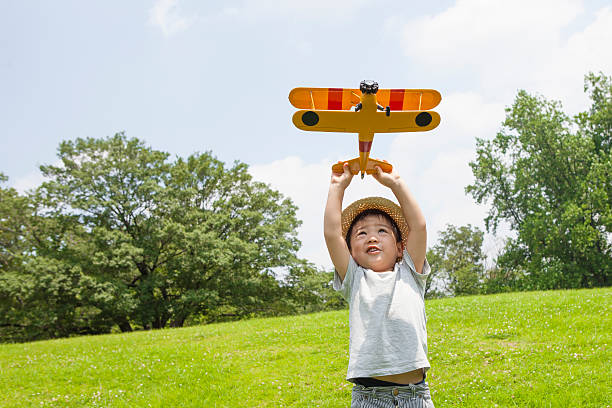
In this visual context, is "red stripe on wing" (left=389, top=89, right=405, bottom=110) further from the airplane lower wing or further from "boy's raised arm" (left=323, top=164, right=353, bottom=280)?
"boy's raised arm" (left=323, top=164, right=353, bottom=280)

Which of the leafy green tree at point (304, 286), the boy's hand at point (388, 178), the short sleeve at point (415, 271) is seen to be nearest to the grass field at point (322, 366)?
the short sleeve at point (415, 271)

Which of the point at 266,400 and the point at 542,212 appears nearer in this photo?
the point at 266,400

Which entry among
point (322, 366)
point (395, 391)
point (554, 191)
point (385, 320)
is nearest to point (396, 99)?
point (385, 320)

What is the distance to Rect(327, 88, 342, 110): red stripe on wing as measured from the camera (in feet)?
8.58

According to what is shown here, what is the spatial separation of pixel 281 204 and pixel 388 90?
28.5 metres

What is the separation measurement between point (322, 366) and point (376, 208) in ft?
18.1

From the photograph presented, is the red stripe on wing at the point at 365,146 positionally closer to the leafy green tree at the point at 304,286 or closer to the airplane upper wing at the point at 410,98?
the airplane upper wing at the point at 410,98

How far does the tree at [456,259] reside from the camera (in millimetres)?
40031

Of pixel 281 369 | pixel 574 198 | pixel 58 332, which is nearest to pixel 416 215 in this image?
pixel 281 369

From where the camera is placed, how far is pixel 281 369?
793cm

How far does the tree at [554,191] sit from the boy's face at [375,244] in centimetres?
2797

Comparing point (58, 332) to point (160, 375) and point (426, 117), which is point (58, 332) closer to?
point (160, 375)

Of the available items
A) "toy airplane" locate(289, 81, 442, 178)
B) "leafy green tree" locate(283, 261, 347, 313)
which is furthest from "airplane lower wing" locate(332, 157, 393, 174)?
"leafy green tree" locate(283, 261, 347, 313)

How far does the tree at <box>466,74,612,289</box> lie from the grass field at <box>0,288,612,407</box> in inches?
730
